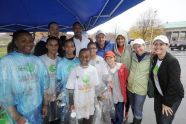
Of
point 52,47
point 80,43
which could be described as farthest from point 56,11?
point 52,47

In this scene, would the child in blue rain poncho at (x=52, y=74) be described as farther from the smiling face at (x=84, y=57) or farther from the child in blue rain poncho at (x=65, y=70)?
the smiling face at (x=84, y=57)

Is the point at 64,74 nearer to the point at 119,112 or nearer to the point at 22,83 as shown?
the point at 22,83

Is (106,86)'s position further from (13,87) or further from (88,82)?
(13,87)

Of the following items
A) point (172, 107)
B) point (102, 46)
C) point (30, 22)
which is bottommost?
point (172, 107)

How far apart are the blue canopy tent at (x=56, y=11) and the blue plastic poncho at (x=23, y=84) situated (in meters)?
1.46

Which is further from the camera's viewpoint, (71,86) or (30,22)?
(30,22)

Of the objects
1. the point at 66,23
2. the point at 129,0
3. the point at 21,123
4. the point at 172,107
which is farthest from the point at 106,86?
the point at 66,23

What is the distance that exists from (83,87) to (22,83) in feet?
3.61

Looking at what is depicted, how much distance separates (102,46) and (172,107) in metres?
1.89

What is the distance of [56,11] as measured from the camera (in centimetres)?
525

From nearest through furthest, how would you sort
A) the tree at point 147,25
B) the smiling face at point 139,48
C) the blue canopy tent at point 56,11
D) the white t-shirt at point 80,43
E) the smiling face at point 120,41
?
the blue canopy tent at point 56,11
the smiling face at point 139,48
the smiling face at point 120,41
the white t-shirt at point 80,43
the tree at point 147,25

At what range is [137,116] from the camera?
436cm

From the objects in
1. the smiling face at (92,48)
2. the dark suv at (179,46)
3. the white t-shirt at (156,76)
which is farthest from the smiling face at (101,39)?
the dark suv at (179,46)

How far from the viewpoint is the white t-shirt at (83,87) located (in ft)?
11.6
